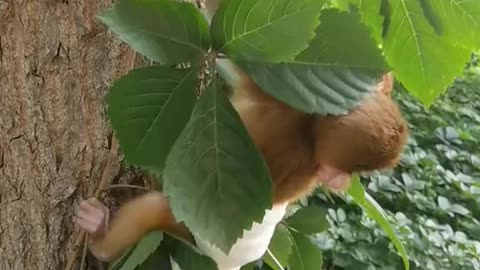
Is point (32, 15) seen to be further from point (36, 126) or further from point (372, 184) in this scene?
point (372, 184)

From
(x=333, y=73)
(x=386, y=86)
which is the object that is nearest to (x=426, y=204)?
(x=386, y=86)

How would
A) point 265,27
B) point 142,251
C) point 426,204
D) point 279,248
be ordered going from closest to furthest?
1. point 265,27
2. point 142,251
3. point 279,248
4. point 426,204

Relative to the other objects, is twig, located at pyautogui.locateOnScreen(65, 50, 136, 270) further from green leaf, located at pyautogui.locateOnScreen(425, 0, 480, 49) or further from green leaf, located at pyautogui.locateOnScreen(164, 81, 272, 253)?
green leaf, located at pyautogui.locateOnScreen(425, 0, 480, 49)

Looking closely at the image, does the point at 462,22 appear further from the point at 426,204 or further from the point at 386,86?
the point at 426,204

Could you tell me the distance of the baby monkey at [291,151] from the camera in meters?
0.65

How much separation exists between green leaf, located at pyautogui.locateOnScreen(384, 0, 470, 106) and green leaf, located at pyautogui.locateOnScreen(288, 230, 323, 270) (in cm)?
26

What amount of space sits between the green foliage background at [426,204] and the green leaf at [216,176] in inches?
65.5

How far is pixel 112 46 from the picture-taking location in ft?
2.20

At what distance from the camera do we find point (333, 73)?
0.55 meters

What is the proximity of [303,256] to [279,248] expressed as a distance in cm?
3

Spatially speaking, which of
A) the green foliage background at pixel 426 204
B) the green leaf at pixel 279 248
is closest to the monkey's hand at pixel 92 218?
the green leaf at pixel 279 248

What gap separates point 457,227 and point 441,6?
2447 millimetres

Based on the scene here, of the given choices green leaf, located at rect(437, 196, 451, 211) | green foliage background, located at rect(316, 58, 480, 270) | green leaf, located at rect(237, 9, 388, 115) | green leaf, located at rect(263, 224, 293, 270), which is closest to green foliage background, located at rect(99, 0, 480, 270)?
green leaf, located at rect(237, 9, 388, 115)

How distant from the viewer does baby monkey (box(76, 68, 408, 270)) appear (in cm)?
65
